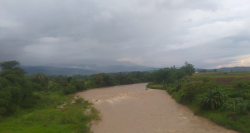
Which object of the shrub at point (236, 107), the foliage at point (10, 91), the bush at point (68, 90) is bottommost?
the bush at point (68, 90)

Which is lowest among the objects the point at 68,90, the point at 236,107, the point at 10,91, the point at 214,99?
the point at 68,90

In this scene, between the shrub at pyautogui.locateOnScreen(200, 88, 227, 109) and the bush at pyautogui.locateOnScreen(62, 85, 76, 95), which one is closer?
the shrub at pyautogui.locateOnScreen(200, 88, 227, 109)

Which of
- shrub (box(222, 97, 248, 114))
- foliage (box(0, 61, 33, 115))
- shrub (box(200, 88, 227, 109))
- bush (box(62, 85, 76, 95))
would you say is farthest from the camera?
bush (box(62, 85, 76, 95))

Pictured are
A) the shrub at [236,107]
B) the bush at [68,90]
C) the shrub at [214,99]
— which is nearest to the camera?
the shrub at [236,107]

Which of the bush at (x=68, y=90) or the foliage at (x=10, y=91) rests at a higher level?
the foliage at (x=10, y=91)

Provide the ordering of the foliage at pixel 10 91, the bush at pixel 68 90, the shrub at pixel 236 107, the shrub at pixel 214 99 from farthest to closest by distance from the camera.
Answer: the bush at pixel 68 90, the shrub at pixel 214 99, the shrub at pixel 236 107, the foliage at pixel 10 91

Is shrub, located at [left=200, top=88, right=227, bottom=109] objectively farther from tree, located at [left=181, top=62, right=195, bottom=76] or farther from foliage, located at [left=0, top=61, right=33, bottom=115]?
tree, located at [left=181, top=62, right=195, bottom=76]

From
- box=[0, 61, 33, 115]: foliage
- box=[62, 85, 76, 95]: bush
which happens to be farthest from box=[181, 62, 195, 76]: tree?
box=[0, 61, 33, 115]: foliage

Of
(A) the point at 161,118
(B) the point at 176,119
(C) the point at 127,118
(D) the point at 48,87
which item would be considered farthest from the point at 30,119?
(D) the point at 48,87

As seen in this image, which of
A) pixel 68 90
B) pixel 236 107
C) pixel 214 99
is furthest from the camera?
pixel 68 90

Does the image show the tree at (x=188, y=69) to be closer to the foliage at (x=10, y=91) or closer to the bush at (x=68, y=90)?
the bush at (x=68, y=90)

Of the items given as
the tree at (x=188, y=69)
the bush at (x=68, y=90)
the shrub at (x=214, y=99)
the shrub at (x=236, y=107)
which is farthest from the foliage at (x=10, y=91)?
the tree at (x=188, y=69)

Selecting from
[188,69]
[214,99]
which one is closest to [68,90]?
[214,99]

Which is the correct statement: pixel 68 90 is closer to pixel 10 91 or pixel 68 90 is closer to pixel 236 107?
pixel 10 91
